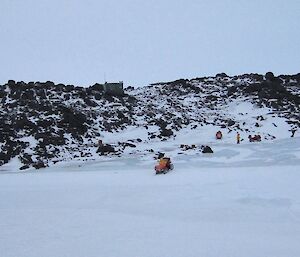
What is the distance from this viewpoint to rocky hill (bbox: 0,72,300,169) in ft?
70.7

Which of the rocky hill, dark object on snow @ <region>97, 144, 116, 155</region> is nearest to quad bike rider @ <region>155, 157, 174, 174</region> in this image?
the rocky hill

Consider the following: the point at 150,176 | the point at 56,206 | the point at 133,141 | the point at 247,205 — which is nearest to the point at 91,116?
the point at 133,141

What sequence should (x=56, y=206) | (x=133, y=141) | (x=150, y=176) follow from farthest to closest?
(x=133, y=141), (x=150, y=176), (x=56, y=206)

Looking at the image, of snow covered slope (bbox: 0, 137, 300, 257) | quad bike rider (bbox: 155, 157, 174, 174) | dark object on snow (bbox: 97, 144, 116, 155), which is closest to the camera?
snow covered slope (bbox: 0, 137, 300, 257)

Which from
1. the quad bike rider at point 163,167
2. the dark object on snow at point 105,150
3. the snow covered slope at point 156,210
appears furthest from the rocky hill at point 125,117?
the quad bike rider at point 163,167

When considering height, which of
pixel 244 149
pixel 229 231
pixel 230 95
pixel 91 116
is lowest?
pixel 229 231

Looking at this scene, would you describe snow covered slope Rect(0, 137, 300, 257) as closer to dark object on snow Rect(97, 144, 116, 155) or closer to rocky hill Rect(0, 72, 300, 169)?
dark object on snow Rect(97, 144, 116, 155)

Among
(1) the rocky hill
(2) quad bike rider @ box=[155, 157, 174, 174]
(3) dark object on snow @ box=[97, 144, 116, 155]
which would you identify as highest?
(1) the rocky hill

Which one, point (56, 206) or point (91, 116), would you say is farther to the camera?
point (91, 116)

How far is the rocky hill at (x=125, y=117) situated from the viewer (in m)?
21.6

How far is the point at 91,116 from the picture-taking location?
92.7 ft

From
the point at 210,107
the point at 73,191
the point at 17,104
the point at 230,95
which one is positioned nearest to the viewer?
the point at 73,191

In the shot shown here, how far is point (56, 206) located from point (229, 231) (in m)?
5.07

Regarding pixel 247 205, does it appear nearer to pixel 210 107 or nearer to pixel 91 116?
pixel 91 116
